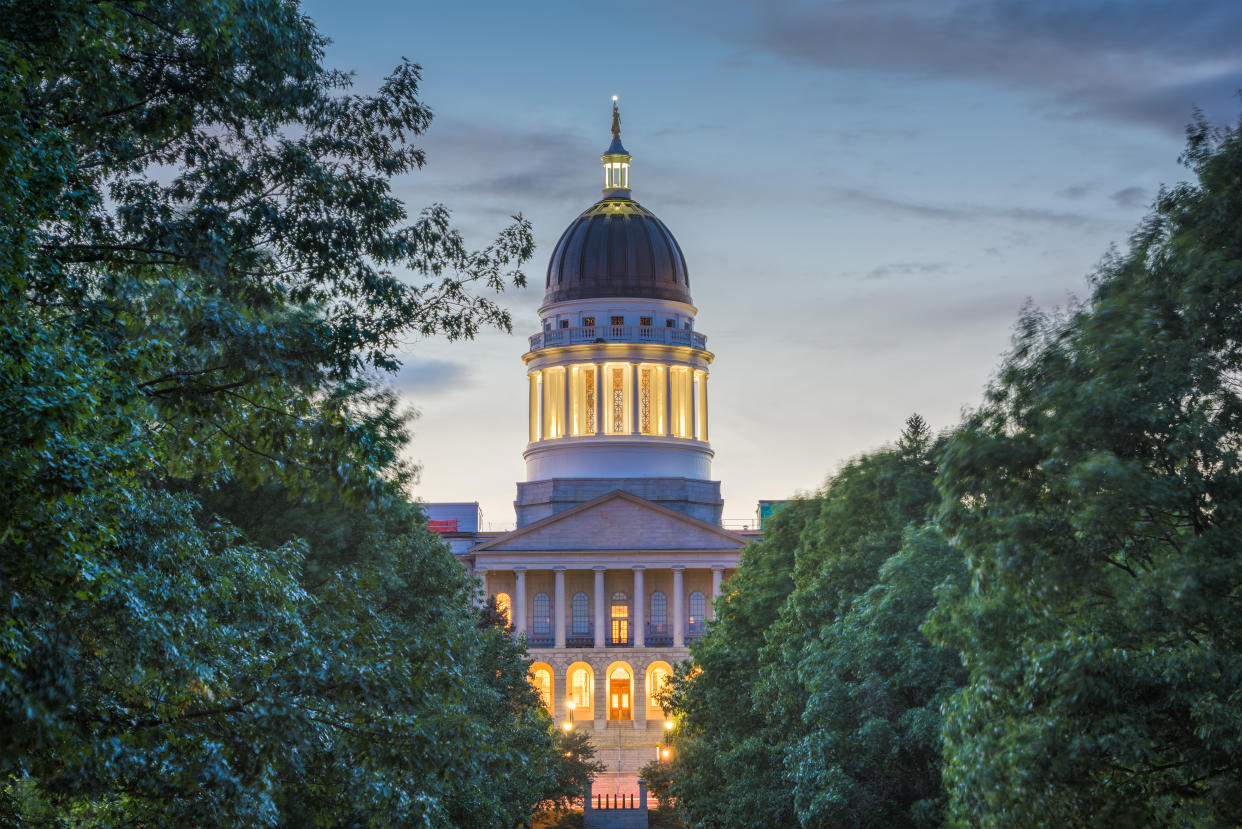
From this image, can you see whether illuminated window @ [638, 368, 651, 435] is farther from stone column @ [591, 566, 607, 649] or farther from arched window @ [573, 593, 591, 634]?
stone column @ [591, 566, 607, 649]

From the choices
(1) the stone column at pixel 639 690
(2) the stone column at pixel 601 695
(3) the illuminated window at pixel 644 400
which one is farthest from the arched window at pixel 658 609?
(3) the illuminated window at pixel 644 400

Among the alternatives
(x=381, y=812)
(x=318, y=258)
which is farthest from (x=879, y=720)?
(x=318, y=258)

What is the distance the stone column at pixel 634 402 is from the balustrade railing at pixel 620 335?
272cm

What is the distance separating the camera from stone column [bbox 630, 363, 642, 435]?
133 m

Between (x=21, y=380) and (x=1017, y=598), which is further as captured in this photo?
(x=1017, y=598)

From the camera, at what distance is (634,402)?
440ft

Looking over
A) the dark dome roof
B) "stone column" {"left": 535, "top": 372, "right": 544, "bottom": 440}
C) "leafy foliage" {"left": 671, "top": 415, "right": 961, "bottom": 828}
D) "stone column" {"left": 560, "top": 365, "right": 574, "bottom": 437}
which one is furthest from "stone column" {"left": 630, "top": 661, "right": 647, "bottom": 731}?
"leafy foliage" {"left": 671, "top": 415, "right": 961, "bottom": 828}

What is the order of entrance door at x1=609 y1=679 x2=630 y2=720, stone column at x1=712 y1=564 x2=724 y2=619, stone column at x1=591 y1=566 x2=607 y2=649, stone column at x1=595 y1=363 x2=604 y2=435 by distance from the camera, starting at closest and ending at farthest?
entrance door at x1=609 y1=679 x2=630 y2=720
stone column at x1=712 y1=564 x2=724 y2=619
stone column at x1=591 y1=566 x2=607 y2=649
stone column at x1=595 y1=363 x2=604 y2=435

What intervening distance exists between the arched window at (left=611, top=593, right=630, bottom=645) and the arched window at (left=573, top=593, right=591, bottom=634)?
1.80 meters

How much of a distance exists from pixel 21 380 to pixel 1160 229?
15.2m

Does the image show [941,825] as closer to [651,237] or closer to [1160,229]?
[1160,229]

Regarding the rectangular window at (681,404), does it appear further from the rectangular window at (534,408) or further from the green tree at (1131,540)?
the green tree at (1131,540)

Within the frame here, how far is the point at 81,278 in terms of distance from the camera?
15.6 meters

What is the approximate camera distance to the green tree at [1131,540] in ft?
62.7
